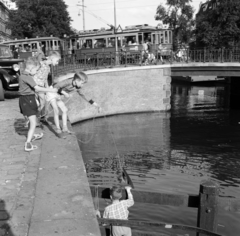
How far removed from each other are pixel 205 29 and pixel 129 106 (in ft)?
66.3

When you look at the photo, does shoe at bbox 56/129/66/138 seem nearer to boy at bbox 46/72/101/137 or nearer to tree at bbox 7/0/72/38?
boy at bbox 46/72/101/137

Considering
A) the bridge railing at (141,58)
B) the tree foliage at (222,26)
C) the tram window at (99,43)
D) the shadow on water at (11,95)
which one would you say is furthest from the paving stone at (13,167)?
the tree foliage at (222,26)

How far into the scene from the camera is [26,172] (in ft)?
16.3

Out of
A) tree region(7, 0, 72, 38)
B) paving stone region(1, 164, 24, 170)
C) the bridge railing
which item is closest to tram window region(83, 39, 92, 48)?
the bridge railing

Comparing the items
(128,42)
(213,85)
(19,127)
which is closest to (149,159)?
(19,127)

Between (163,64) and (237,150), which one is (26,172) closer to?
(237,150)

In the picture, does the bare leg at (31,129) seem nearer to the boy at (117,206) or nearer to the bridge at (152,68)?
the boy at (117,206)

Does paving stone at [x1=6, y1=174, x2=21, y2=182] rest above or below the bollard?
above

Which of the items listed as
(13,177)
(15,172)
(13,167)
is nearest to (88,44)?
(13,167)

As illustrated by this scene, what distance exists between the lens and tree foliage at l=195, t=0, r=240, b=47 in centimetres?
3782

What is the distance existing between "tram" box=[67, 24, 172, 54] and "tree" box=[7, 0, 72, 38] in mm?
8626

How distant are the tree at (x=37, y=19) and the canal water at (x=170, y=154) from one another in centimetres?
1963

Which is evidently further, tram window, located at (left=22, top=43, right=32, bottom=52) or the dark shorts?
tram window, located at (left=22, top=43, right=32, bottom=52)

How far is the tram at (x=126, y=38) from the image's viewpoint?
30.4m
